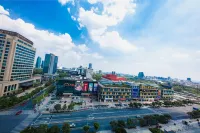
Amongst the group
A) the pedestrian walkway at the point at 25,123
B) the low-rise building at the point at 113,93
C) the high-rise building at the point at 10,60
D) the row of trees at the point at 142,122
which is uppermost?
the high-rise building at the point at 10,60

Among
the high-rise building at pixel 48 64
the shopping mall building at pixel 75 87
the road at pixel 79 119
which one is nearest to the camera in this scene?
the road at pixel 79 119

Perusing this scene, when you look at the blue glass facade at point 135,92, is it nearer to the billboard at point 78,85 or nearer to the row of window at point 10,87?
the billboard at point 78,85

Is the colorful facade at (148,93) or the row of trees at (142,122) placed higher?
the colorful facade at (148,93)

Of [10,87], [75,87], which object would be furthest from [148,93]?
[10,87]

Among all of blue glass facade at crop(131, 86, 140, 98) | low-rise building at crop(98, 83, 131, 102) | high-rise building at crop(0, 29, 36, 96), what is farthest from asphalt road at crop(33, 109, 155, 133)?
high-rise building at crop(0, 29, 36, 96)

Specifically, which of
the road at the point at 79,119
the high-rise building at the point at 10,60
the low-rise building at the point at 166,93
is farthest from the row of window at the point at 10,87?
the low-rise building at the point at 166,93

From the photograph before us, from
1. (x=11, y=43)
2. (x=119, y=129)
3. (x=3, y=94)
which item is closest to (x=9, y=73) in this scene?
(x=3, y=94)

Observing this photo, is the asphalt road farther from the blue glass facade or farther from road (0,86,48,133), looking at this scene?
the blue glass facade

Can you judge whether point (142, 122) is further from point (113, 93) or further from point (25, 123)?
point (25, 123)

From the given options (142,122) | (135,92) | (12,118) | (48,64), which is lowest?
(12,118)

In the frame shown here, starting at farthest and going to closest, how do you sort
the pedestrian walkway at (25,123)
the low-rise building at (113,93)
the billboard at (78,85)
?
the billboard at (78,85)
the low-rise building at (113,93)
the pedestrian walkway at (25,123)

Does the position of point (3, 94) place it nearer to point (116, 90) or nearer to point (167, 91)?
point (116, 90)
